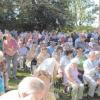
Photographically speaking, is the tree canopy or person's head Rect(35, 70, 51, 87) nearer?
person's head Rect(35, 70, 51, 87)

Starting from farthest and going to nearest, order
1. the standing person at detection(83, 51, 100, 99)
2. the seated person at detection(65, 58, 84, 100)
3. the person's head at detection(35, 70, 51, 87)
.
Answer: the standing person at detection(83, 51, 100, 99) → the seated person at detection(65, 58, 84, 100) → the person's head at detection(35, 70, 51, 87)

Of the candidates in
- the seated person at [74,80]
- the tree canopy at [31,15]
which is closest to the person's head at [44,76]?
the seated person at [74,80]

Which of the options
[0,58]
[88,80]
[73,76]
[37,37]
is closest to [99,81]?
[88,80]

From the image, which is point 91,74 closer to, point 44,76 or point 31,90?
point 44,76

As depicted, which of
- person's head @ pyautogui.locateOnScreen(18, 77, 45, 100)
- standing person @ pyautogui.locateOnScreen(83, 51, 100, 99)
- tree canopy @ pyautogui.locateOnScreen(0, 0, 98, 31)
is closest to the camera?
person's head @ pyautogui.locateOnScreen(18, 77, 45, 100)

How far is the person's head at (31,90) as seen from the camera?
2.97 m

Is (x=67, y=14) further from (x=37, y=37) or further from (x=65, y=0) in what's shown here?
(x=37, y=37)

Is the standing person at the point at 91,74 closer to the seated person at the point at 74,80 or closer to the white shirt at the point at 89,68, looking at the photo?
the white shirt at the point at 89,68

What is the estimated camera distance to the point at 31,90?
9.73 ft

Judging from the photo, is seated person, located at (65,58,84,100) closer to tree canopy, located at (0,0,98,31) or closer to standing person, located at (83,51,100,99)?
standing person, located at (83,51,100,99)

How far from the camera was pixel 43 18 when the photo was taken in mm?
41062

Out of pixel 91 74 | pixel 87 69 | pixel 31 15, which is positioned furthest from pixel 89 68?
pixel 31 15

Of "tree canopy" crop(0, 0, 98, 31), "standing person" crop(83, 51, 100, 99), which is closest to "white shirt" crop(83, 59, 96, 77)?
"standing person" crop(83, 51, 100, 99)

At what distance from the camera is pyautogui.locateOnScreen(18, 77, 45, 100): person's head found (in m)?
2.97
